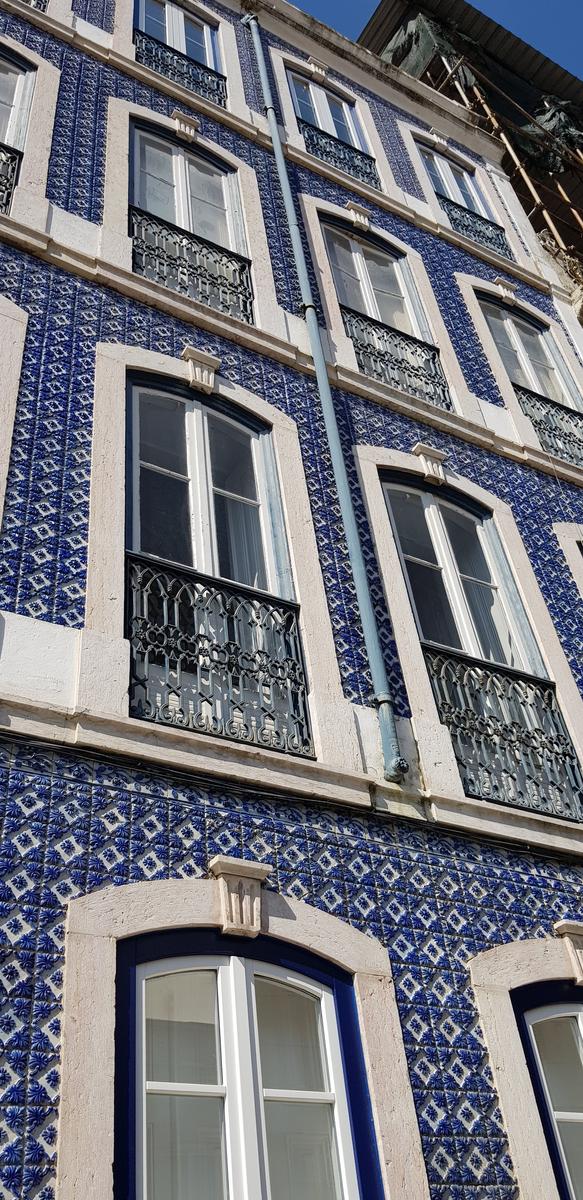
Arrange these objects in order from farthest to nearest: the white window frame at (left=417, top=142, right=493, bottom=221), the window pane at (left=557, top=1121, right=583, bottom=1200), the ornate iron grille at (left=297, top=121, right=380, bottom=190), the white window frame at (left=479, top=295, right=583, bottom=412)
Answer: the white window frame at (left=417, top=142, right=493, bottom=221), the ornate iron grille at (left=297, top=121, right=380, bottom=190), the white window frame at (left=479, top=295, right=583, bottom=412), the window pane at (left=557, top=1121, right=583, bottom=1200)

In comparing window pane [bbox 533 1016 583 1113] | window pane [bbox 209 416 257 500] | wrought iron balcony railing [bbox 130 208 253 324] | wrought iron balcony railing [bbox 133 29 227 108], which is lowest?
window pane [bbox 533 1016 583 1113]

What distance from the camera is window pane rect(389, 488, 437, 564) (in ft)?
23.9

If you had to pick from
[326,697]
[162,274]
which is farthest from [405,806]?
[162,274]

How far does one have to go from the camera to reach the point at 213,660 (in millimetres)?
5270

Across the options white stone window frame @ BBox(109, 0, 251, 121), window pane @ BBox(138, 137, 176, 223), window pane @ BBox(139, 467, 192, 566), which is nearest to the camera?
window pane @ BBox(139, 467, 192, 566)

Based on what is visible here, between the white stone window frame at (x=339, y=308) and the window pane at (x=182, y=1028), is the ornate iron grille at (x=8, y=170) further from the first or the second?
the window pane at (x=182, y=1028)

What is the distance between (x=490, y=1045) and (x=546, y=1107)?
15.6 inches

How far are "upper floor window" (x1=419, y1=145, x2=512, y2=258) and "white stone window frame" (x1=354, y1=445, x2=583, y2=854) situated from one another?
4.84 meters

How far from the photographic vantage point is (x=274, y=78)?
11031mm

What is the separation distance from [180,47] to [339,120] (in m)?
2.17

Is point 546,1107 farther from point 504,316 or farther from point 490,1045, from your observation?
point 504,316

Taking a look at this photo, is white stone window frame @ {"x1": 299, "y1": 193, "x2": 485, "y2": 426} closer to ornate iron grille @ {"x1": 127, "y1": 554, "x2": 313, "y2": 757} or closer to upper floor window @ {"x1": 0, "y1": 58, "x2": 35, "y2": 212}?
upper floor window @ {"x1": 0, "y1": 58, "x2": 35, "y2": 212}

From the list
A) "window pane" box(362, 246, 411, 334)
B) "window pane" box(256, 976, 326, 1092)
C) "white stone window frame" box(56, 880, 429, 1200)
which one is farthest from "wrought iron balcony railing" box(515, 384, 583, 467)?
"window pane" box(256, 976, 326, 1092)

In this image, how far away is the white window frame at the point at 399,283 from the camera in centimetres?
914
